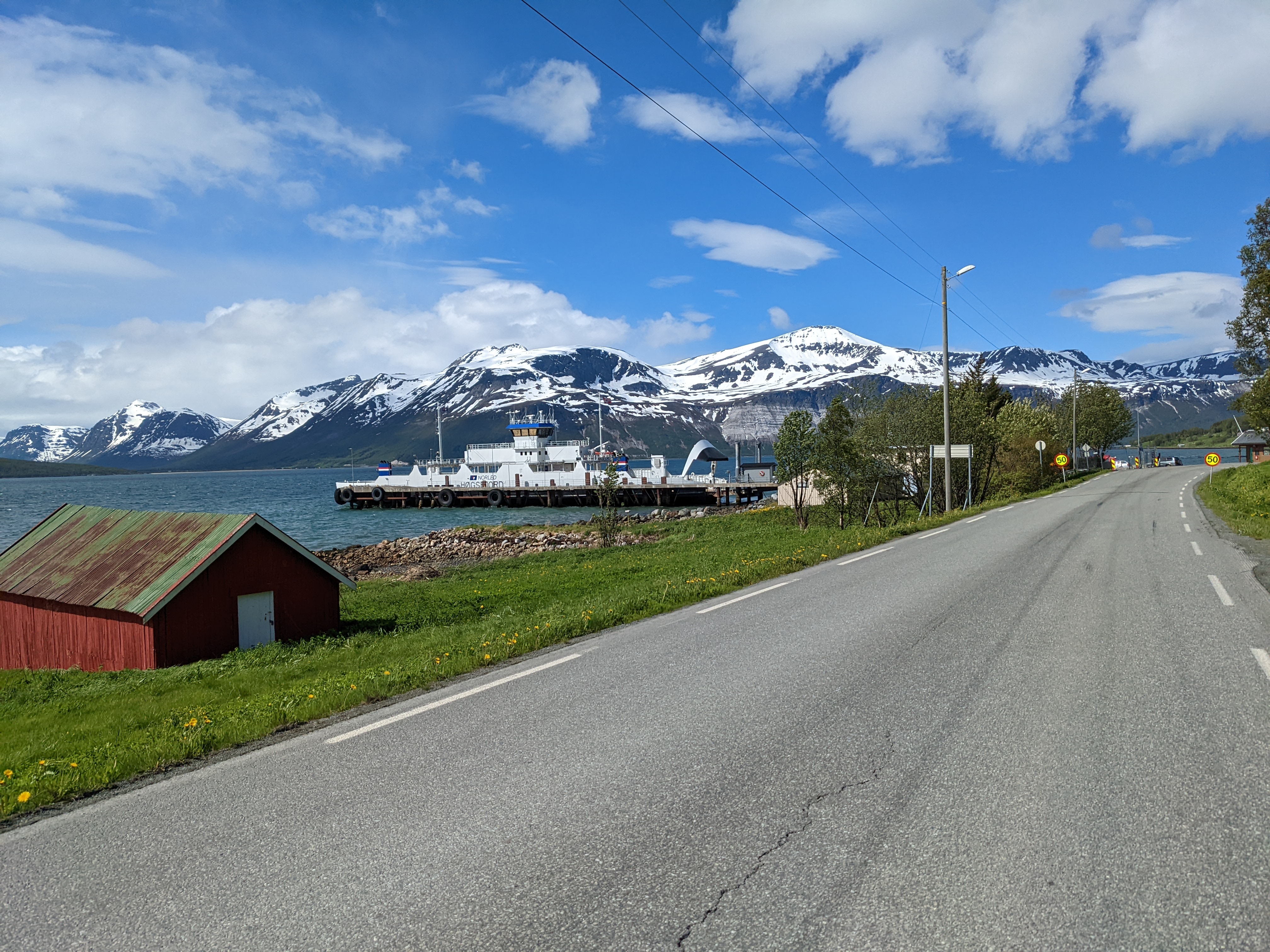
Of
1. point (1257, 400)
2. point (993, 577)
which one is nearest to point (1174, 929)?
point (993, 577)

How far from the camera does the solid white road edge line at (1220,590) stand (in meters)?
10.1

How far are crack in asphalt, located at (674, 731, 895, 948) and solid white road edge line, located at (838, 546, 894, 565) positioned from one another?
10.8 meters

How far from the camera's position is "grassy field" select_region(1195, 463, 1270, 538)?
19078 millimetres

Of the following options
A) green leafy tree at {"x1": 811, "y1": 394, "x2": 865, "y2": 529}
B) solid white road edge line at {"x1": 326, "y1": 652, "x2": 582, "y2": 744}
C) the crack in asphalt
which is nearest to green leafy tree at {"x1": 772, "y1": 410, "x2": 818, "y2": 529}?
green leafy tree at {"x1": 811, "y1": 394, "x2": 865, "y2": 529}

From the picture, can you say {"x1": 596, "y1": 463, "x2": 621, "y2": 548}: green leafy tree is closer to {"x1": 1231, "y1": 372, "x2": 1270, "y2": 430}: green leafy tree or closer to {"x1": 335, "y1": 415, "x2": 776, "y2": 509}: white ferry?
{"x1": 1231, "y1": 372, "x2": 1270, "y2": 430}: green leafy tree

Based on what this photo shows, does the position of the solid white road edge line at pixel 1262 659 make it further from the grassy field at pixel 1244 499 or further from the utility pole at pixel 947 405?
the utility pole at pixel 947 405

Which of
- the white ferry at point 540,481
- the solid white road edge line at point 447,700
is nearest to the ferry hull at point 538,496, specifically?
the white ferry at point 540,481

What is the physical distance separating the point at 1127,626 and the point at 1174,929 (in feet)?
21.7

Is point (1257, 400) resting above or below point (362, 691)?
above

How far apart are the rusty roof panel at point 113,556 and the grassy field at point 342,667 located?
59.1 inches

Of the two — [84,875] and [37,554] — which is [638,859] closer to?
[84,875]

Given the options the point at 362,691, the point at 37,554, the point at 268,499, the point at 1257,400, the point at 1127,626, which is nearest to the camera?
the point at 362,691

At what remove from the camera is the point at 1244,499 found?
992 inches

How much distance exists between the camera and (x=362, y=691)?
7.67 m
